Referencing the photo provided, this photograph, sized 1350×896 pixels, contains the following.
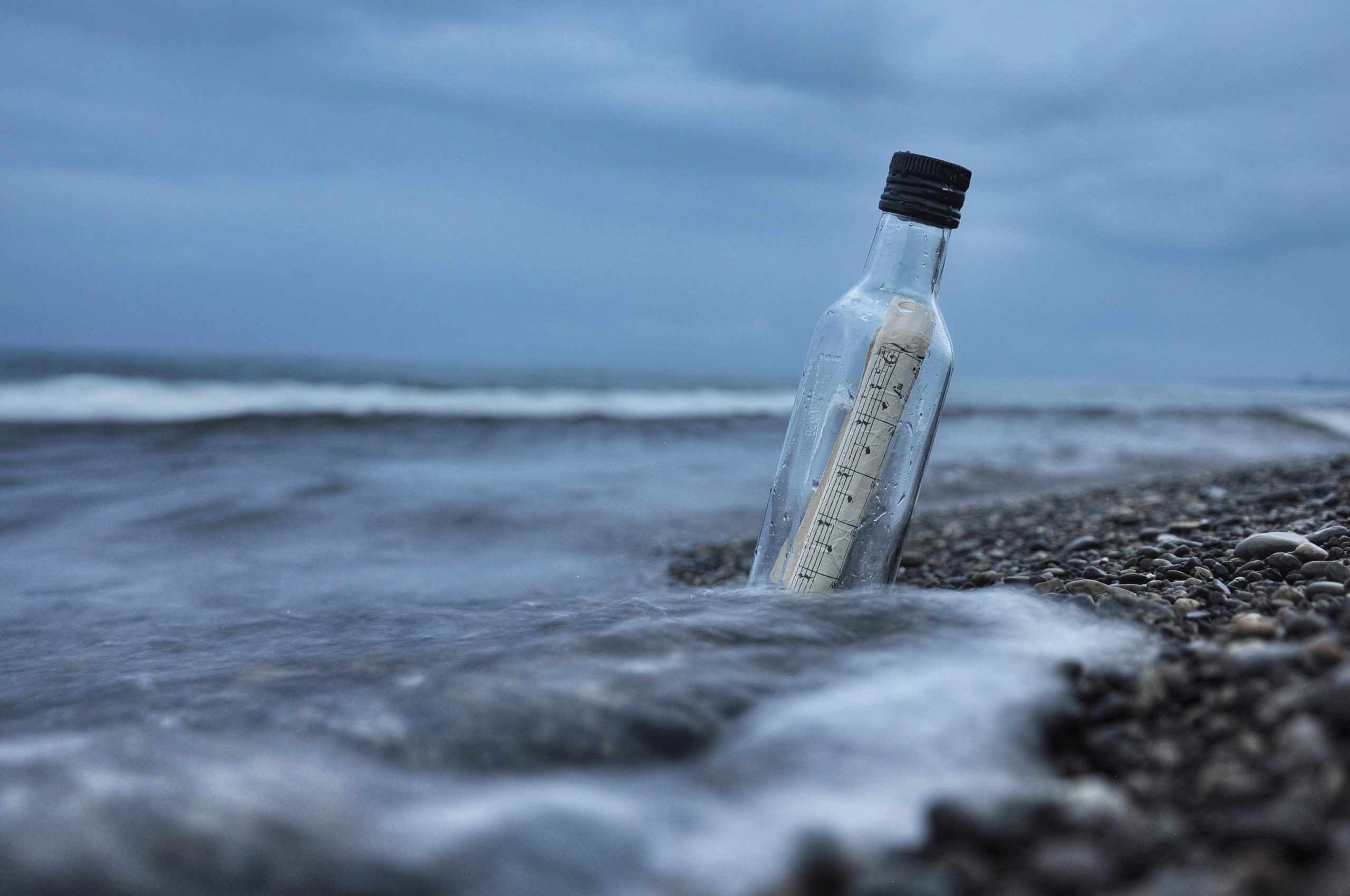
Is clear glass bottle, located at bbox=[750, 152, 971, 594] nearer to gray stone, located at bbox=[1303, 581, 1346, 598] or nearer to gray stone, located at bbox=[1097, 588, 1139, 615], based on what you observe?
gray stone, located at bbox=[1097, 588, 1139, 615]

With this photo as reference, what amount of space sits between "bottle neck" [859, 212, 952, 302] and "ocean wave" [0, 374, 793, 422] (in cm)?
1076

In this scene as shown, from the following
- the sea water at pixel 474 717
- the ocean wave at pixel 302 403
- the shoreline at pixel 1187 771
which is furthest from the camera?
the ocean wave at pixel 302 403

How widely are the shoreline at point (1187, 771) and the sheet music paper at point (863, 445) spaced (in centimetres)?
47

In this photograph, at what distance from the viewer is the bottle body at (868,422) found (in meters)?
2.13

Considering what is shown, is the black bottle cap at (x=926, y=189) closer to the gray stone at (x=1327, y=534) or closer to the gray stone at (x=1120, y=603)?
the gray stone at (x=1120, y=603)

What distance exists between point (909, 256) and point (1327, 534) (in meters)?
1.38

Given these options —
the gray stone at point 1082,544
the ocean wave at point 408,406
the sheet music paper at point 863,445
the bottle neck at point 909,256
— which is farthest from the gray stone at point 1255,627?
the ocean wave at point 408,406

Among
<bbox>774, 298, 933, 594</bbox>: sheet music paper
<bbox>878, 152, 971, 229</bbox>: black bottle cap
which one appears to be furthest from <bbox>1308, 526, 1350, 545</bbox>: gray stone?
<bbox>878, 152, 971, 229</bbox>: black bottle cap

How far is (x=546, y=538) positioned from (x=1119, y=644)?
12.8ft

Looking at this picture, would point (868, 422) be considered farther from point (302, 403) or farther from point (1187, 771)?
point (302, 403)

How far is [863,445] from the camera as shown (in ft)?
6.98

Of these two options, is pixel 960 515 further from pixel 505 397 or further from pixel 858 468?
pixel 505 397

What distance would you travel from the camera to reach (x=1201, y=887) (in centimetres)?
87

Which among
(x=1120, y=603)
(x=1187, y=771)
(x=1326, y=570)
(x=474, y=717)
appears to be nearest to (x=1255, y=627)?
(x=1120, y=603)
